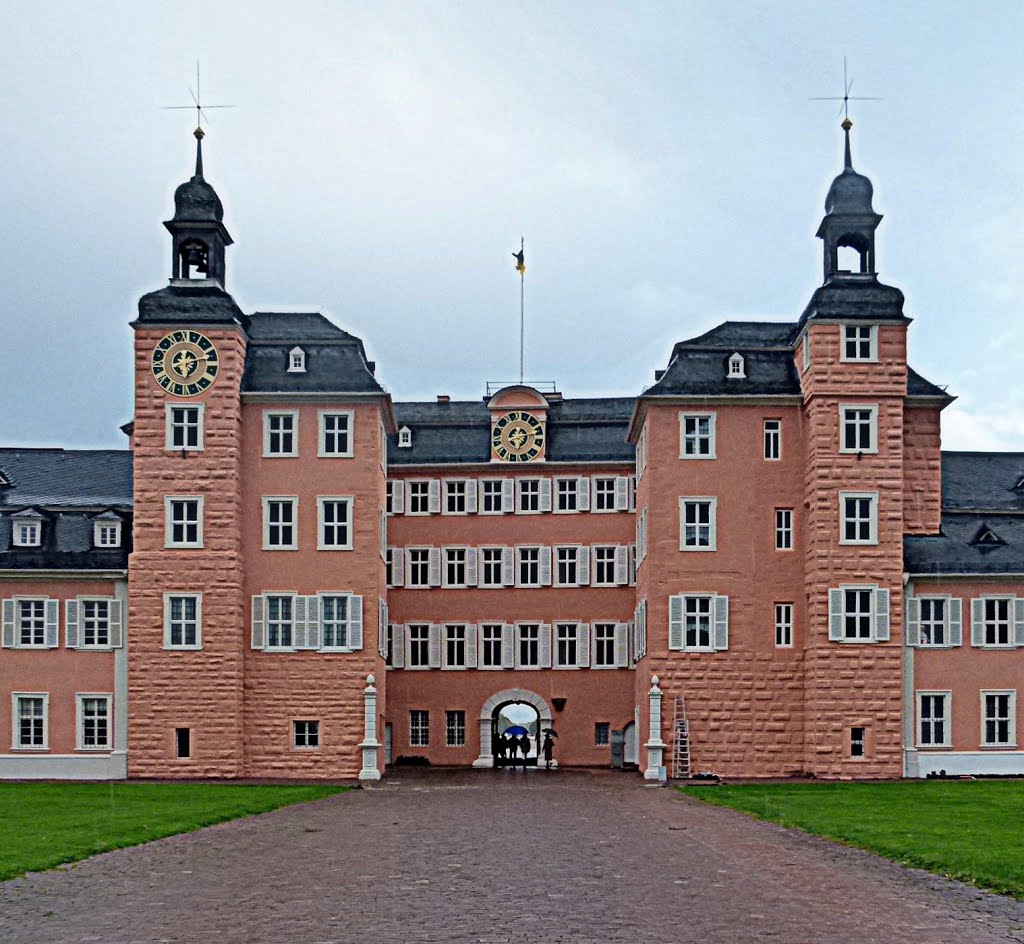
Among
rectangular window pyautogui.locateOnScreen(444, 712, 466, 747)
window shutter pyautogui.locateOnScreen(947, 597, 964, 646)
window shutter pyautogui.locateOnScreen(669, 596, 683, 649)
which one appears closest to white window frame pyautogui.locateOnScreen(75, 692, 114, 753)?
rectangular window pyautogui.locateOnScreen(444, 712, 466, 747)

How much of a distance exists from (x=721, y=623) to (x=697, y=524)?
3.28m

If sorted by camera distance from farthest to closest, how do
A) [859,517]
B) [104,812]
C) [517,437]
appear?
[517,437]
[859,517]
[104,812]

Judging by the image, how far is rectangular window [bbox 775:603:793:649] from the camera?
5234cm

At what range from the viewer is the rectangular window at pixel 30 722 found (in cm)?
5216

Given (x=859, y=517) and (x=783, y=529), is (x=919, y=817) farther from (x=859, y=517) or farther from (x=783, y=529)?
(x=783, y=529)

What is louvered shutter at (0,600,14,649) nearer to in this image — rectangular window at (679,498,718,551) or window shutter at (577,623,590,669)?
rectangular window at (679,498,718,551)

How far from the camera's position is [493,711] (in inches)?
2601

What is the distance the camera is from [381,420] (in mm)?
55031

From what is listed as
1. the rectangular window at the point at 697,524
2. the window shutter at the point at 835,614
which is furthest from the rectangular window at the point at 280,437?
the window shutter at the point at 835,614

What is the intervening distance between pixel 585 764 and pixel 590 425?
13923 millimetres

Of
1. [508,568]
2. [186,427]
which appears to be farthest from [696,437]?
[186,427]

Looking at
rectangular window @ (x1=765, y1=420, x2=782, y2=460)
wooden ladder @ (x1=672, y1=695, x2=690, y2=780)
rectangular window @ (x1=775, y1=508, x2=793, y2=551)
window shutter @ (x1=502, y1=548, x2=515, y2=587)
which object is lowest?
wooden ladder @ (x1=672, y1=695, x2=690, y2=780)

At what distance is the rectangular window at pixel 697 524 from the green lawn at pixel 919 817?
9.05m

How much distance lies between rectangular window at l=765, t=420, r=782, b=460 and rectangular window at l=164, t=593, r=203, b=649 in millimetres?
18833
